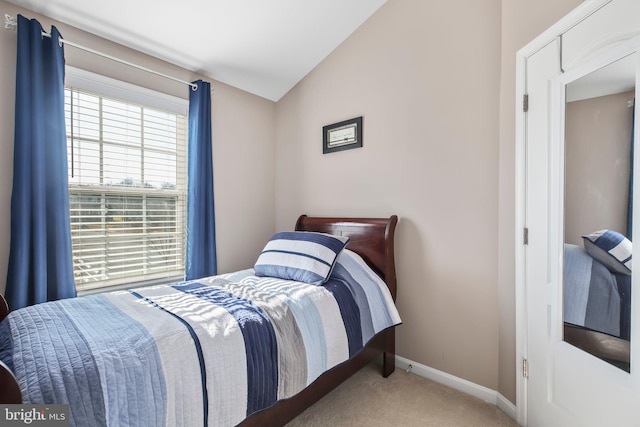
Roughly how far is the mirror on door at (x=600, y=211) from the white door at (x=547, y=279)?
0.04 meters

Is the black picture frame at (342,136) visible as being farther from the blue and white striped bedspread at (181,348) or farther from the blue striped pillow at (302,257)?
the blue and white striped bedspread at (181,348)

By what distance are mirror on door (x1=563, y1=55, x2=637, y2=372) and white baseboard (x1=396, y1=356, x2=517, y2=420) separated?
64 centimetres

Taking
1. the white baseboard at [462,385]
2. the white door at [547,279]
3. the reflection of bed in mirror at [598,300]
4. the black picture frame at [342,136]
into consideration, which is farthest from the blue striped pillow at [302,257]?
the reflection of bed in mirror at [598,300]

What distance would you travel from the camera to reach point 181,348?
1.04m

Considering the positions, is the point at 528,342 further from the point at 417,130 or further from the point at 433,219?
the point at 417,130

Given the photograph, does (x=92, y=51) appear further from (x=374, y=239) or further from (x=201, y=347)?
(x=374, y=239)

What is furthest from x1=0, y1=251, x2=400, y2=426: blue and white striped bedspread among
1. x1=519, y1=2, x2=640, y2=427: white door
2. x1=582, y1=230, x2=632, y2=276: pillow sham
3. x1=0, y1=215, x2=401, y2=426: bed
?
x1=582, y1=230, x2=632, y2=276: pillow sham

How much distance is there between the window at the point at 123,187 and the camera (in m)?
1.97

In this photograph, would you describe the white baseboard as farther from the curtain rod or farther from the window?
the curtain rod

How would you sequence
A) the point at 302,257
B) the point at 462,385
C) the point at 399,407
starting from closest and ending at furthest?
the point at 399,407
the point at 462,385
the point at 302,257

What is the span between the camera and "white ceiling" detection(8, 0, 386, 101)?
1848mm

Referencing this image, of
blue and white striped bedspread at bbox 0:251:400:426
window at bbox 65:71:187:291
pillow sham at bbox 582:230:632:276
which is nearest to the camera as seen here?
blue and white striped bedspread at bbox 0:251:400:426

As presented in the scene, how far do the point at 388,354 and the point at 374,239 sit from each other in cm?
84

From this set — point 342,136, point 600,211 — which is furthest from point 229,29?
point 600,211
